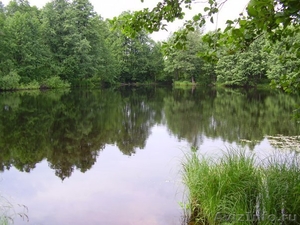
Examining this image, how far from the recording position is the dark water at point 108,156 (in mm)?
5973

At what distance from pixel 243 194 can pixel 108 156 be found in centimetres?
596

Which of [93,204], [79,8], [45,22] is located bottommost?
[93,204]

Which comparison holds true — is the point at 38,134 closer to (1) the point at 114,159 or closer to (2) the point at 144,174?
(1) the point at 114,159

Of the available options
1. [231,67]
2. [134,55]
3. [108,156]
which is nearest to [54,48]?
[134,55]

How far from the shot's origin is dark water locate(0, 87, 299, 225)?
19.6 feet

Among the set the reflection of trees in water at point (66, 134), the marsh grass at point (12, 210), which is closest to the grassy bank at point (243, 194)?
the marsh grass at point (12, 210)

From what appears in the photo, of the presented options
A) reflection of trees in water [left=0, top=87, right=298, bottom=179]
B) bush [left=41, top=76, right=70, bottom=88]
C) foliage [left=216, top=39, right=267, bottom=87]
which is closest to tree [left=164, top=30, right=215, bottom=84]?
foliage [left=216, top=39, right=267, bottom=87]

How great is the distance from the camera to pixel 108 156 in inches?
385

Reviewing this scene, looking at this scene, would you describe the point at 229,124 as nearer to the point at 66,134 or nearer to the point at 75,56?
the point at 66,134

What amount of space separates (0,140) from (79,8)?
125 feet

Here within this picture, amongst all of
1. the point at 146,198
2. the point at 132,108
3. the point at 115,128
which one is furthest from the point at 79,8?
the point at 146,198

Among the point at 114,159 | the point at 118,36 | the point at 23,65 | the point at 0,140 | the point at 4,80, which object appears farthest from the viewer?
the point at 118,36

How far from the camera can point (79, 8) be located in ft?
149

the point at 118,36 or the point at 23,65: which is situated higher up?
the point at 118,36
